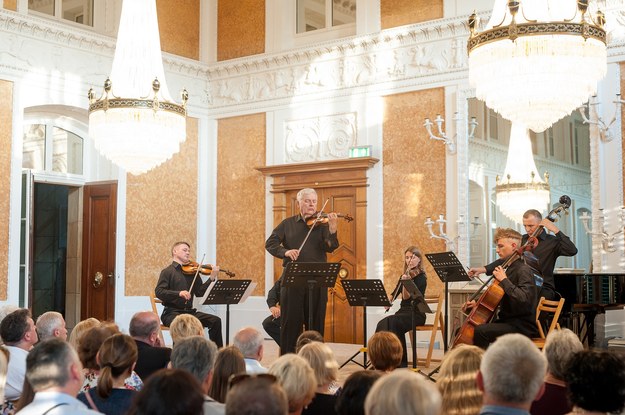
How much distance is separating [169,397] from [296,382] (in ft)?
2.57

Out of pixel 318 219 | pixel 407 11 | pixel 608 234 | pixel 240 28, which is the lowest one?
pixel 608 234

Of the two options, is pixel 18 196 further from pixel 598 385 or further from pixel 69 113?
pixel 598 385

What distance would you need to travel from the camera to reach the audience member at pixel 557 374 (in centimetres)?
338

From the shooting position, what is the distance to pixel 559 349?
345 centimetres

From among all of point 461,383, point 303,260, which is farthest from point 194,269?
point 461,383

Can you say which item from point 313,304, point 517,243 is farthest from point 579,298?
point 313,304

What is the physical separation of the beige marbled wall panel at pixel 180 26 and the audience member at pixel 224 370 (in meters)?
8.74

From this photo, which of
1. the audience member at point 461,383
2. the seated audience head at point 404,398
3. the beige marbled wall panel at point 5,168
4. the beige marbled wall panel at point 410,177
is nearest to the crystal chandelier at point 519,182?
the beige marbled wall panel at point 410,177

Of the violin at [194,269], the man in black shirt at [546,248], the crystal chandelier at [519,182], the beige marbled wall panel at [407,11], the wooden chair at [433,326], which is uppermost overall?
the beige marbled wall panel at [407,11]

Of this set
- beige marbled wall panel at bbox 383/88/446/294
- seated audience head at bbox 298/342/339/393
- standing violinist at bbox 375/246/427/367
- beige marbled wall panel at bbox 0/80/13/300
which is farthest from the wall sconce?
seated audience head at bbox 298/342/339/393

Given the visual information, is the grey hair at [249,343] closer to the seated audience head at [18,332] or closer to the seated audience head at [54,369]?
the seated audience head at [18,332]

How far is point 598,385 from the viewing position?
2.52 m

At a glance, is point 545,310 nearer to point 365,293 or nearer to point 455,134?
point 365,293

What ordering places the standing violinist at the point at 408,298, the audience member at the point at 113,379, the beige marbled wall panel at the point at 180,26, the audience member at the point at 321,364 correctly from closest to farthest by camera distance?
the audience member at the point at 113,379 → the audience member at the point at 321,364 → the standing violinist at the point at 408,298 → the beige marbled wall panel at the point at 180,26
